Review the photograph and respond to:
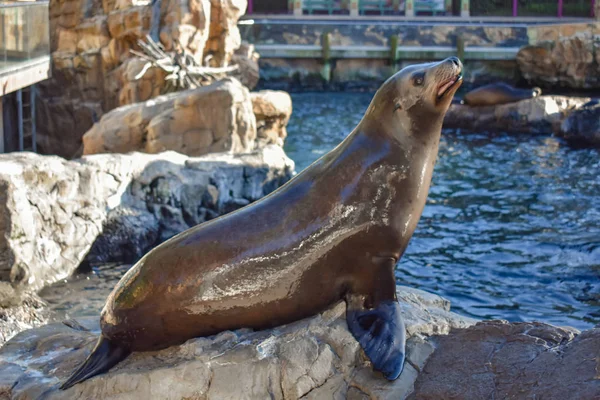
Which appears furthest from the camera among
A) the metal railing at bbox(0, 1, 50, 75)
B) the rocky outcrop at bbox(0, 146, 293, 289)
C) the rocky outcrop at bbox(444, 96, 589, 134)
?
the rocky outcrop at bbox(444, 96, 589, 134)

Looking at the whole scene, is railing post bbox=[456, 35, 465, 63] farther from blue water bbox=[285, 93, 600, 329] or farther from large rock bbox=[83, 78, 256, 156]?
large rock bbox=[83, 78, 256, 156]

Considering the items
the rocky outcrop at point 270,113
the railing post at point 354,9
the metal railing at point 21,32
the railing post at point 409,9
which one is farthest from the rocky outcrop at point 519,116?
the railing post at point 354,9

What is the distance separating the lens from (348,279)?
148 inches

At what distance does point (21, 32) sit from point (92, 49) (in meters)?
6.01

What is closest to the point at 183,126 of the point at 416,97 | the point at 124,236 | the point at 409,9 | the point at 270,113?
the point at 124,236

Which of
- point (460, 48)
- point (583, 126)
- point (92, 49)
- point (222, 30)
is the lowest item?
point (583, 126)

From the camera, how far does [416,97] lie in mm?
3896

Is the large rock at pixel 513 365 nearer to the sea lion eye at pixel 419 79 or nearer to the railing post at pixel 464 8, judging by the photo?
the sea lion eye at pixel 419 79

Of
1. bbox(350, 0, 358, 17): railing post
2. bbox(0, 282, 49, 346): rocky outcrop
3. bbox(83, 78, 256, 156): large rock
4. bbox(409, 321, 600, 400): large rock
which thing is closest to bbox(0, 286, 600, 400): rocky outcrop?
bbox(409, 321, 600, 400): large rock

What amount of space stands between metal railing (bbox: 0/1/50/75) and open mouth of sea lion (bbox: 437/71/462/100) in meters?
7.70

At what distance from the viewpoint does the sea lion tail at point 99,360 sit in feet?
12.0

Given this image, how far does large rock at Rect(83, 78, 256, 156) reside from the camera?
11.1 m

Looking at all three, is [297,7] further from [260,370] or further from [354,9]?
[260,370]

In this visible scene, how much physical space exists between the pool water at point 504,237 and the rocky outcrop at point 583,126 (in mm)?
339
